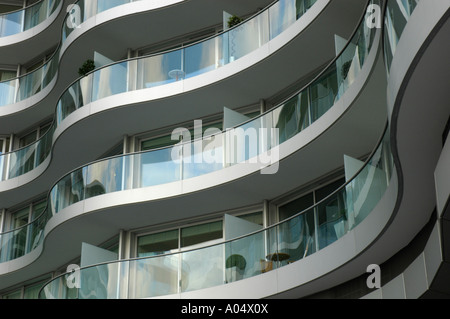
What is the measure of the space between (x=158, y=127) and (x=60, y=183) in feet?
9.33

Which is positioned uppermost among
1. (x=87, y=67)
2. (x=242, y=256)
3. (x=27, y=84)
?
(x=27, y=84)

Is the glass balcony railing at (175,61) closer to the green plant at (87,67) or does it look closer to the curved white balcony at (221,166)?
the green plant at (87,67)

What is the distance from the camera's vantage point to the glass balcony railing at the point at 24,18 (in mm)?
26297

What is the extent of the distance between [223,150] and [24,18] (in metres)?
12.1

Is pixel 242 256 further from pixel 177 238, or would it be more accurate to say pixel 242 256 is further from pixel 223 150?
pixel 177 238

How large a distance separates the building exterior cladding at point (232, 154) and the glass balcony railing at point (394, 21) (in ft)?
0.13

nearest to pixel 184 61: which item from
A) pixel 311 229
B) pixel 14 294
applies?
pixel 311 229

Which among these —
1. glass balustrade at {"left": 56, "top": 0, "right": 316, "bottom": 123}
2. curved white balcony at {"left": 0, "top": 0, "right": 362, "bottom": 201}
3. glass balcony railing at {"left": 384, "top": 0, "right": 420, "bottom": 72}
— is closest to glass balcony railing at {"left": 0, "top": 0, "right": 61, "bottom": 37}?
glass balustrade at {"left": 56, "top": 0, "right": 316, "bottom": 123}

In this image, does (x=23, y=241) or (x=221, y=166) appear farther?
(x=23, y=241)

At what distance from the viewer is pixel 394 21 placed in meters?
10.3

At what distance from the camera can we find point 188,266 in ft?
54.7

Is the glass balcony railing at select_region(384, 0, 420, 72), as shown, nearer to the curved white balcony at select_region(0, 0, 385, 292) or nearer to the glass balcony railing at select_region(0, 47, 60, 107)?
the curved white balcony at select_region(0, 0, 385, 292)
